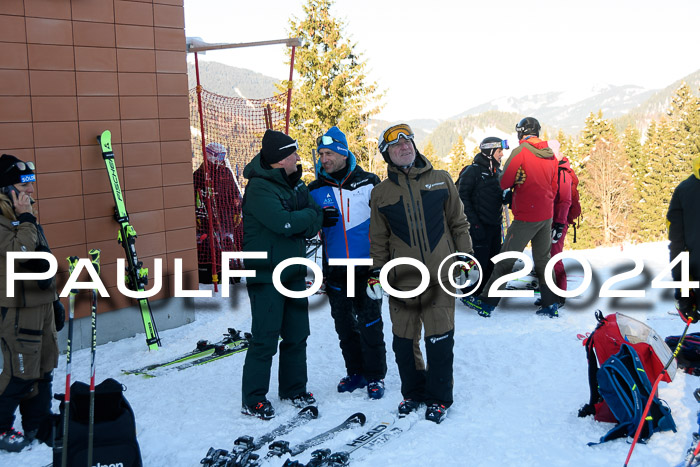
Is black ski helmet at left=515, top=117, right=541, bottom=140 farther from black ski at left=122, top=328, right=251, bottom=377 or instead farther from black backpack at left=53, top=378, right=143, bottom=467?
black backpack at left=53, top=378, right=143, bottom=467

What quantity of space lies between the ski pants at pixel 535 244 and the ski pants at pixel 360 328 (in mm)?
2589

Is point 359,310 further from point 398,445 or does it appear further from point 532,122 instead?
point 532,122

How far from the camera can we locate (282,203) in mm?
4082

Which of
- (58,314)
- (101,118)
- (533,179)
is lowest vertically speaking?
(58,314)

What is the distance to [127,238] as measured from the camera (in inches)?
226

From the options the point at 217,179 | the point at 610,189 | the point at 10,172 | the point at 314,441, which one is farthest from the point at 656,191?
the point at 10,172

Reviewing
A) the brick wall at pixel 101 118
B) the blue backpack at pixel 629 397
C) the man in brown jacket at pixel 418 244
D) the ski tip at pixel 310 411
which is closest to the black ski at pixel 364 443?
the man in brown jacket at pixel 418 244

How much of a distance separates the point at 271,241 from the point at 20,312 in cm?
165

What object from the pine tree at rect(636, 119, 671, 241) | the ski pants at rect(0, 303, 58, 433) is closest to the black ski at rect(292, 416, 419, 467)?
the ski pants at rect(0, 303, 58, 433)

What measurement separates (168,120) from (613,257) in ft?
25.3

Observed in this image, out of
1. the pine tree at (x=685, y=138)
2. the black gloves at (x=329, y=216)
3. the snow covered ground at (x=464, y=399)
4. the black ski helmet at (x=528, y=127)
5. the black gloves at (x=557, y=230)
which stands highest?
the pine tree at (x=685, y=138)

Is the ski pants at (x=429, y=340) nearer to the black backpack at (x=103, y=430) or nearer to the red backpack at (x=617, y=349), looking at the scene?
the red backpack at (x=617, y=349)

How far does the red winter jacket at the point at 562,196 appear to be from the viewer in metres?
6.89

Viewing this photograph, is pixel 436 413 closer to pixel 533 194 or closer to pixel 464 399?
pixel 464 399
